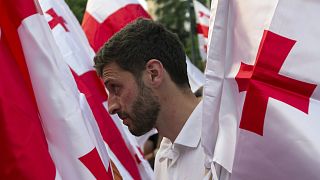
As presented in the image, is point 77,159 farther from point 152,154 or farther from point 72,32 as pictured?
point 152,154

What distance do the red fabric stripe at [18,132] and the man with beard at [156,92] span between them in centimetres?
56

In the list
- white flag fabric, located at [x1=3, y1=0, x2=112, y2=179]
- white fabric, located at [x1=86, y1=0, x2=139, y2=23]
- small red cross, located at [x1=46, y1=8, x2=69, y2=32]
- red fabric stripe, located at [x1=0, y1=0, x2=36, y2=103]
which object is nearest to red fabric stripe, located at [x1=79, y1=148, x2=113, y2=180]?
white flag fabric, located at [x1=3, y1=0, x2=112, y2=179]

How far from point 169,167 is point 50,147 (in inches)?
26.3

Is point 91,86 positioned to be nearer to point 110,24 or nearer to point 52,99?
point 110,24

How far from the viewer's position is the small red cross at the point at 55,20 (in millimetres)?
3985

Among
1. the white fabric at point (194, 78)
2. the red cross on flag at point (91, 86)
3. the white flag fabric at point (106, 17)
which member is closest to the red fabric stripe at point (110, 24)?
the white flag fabric at point (106, 17)

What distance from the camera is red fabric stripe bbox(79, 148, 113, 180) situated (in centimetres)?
208

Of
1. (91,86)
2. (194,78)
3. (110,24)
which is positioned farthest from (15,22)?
(194,78)

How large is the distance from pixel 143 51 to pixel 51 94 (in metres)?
0.62

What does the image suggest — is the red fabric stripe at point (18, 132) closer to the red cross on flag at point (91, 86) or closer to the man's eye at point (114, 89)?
the man's eye at point (114, 89)

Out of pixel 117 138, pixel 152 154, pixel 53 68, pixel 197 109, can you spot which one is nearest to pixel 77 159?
pixel 53 68

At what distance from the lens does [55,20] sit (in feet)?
13.3

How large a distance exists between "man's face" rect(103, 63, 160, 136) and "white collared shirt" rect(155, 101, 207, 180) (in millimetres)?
143

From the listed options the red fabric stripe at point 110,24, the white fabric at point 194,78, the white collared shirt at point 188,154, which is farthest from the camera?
the white fabric at point 194,78
